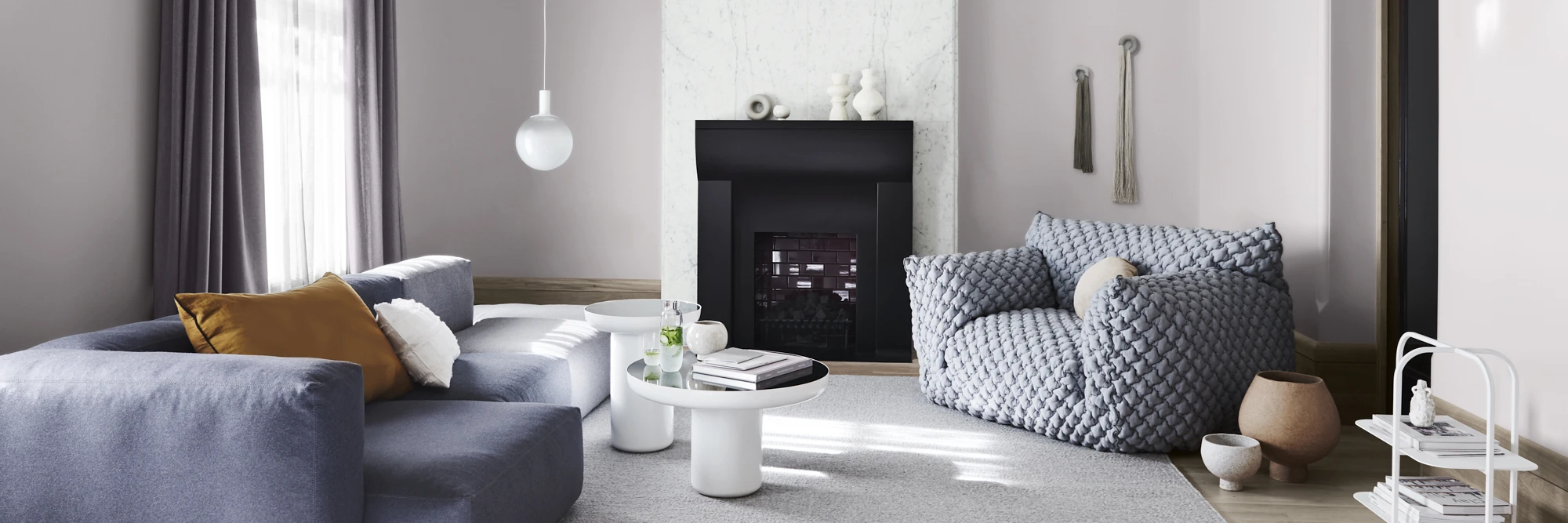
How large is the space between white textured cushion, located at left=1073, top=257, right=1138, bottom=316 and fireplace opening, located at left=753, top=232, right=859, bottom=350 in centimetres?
140

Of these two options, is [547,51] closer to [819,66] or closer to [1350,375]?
[819,66]

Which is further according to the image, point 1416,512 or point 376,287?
point 376,287

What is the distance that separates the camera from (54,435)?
1.96 metres

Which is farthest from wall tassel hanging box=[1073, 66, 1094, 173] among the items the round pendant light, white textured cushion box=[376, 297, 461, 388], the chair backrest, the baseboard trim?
white textured cushion box=[376, 297, 461, 388]

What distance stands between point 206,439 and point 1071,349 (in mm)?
2516

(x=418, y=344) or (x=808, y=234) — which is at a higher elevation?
(x=808, y=234)

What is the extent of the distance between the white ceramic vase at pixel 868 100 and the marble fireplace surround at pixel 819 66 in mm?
132

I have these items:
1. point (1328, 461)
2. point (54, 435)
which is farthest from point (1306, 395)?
point (54, 435)

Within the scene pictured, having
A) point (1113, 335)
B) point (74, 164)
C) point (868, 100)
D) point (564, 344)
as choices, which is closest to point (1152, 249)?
point (1113, 335)

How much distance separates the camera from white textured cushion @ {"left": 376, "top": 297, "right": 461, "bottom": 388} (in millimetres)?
2898

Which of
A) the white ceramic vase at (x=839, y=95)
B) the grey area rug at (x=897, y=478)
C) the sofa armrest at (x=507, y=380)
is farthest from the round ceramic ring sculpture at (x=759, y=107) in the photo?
the sofa armrest at (x=507, y=380)

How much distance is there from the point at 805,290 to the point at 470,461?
10.2ft

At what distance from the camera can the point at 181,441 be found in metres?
1.92

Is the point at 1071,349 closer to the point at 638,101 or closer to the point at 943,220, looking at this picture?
the point at 943,220
